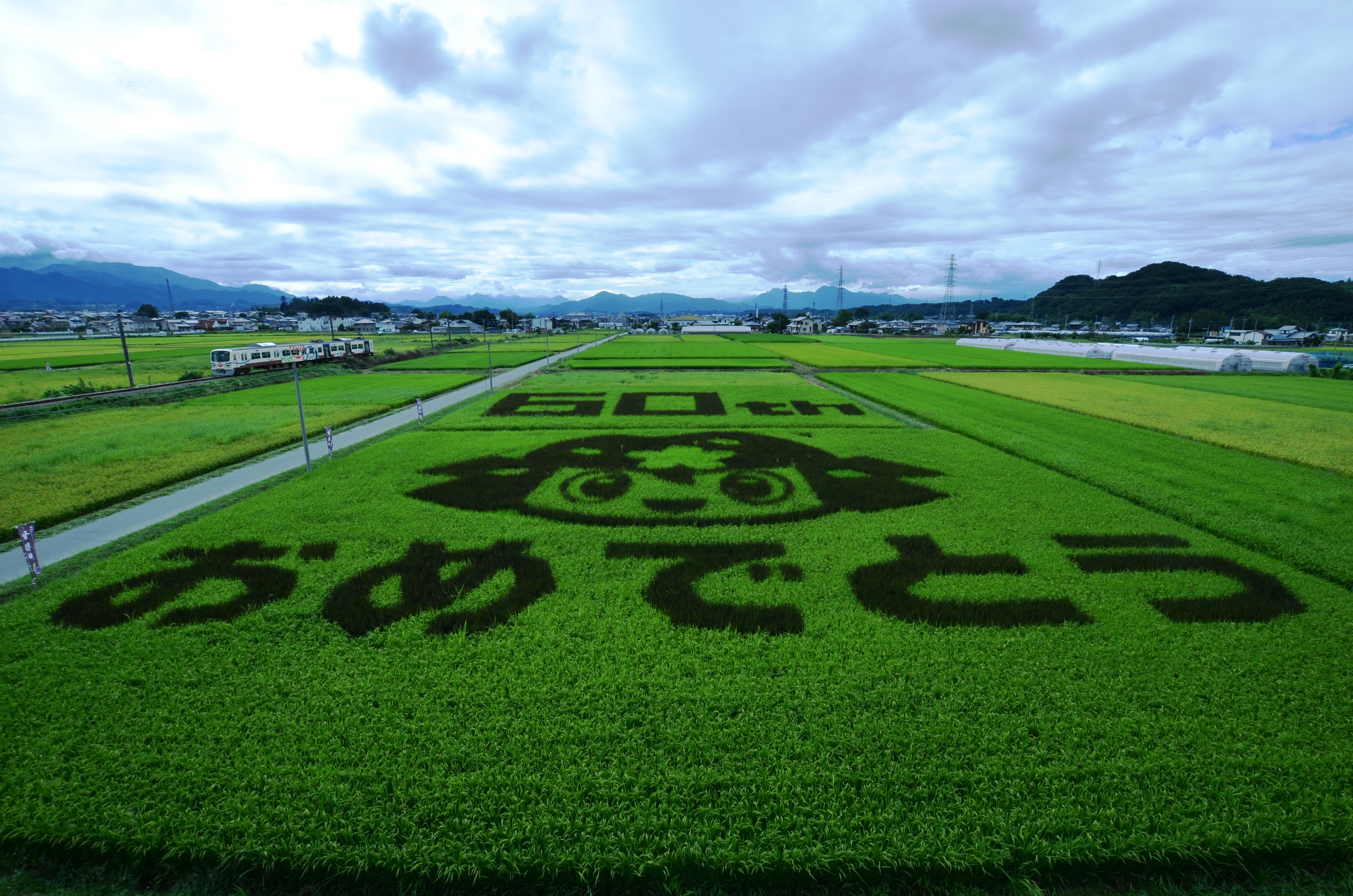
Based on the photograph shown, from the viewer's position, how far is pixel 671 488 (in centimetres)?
1945

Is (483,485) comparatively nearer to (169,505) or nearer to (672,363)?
(169,505)

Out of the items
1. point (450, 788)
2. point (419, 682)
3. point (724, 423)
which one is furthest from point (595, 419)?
point (450, 788)

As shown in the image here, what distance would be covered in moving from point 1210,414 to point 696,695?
40930mm

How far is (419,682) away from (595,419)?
2419 centimetres

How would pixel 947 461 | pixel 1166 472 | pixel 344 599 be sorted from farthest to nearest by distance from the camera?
pixel 947 461
pixel 1166 472
pixel 344 599

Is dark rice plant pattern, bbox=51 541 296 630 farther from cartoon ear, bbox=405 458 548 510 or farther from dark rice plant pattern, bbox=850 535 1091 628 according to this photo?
dark rice plant pattern, bbox=850 535 1091 628

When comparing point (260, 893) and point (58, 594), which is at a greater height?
point (58, 594)

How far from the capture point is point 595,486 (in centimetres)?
1961

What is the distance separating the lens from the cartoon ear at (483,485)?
18.0 metres

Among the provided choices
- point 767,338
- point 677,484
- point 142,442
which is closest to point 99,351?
point 142,442

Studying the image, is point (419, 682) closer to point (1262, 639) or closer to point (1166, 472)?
point (1262, 639)

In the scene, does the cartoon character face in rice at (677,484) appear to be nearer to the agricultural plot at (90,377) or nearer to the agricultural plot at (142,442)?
the agricultural plot at (142,442)

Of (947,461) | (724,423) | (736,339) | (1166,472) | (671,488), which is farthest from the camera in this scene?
(736,339)

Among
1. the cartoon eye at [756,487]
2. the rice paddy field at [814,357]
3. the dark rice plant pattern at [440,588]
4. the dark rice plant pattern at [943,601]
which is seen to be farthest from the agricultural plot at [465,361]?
the dark rice plant pattern at [943,601]
